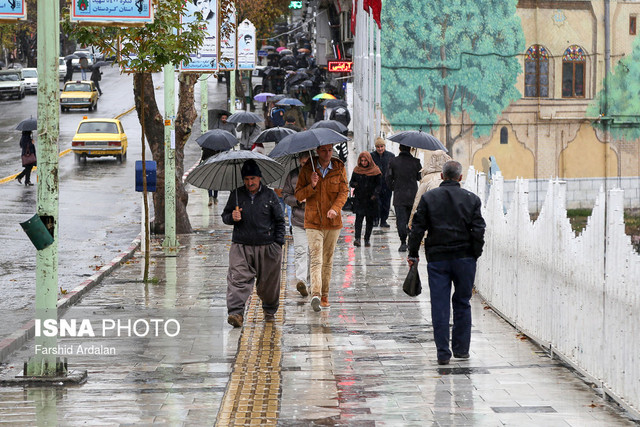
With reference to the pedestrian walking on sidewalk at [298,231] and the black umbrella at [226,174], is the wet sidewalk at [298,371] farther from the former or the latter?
the black umbrella at [226,174]

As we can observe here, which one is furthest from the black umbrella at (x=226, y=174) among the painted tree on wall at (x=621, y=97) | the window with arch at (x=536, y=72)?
the painted tree on wall at (x=621, y=97)

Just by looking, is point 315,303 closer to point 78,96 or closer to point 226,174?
point 226,174

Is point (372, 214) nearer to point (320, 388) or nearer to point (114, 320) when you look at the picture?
point (114, 320)

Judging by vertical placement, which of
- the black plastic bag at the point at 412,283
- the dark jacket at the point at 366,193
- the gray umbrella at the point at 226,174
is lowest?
the black plastic bag at the point at 412,283

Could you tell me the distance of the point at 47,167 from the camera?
9.87 metres

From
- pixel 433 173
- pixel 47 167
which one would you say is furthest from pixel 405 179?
pixel 47 167

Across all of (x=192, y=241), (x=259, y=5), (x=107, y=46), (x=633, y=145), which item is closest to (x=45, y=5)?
(x=107, y=46)

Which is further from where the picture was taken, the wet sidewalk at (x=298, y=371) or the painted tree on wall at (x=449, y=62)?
the painted tree on wall at (x=449, y=62)

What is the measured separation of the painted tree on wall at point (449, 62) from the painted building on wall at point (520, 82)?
0.03m

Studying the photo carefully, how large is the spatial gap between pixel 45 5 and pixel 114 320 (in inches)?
180

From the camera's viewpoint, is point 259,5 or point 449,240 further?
point 259,5

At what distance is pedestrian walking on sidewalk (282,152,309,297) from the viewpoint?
14.3 metres

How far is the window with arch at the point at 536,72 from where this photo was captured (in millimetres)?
38062

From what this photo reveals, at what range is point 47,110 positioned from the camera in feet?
32.4
